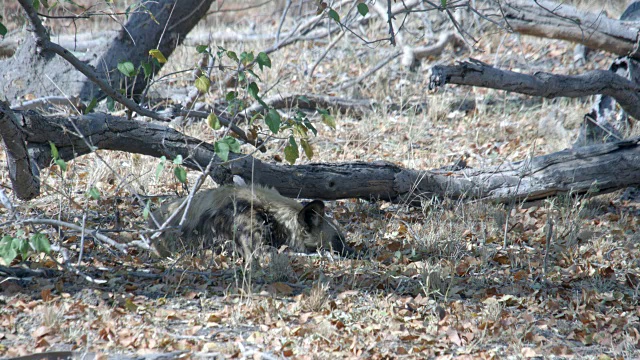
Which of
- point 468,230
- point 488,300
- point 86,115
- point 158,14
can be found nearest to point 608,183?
point 468,230

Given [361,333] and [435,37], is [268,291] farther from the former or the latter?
[435,37]

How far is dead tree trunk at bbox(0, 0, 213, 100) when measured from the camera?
9.24 metres

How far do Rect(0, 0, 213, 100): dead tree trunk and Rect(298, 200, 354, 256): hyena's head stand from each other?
4.65 metres

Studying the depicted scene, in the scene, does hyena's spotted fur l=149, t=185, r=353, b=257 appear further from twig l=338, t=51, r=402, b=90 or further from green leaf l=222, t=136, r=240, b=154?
twig l=338, t=51, r=402, b=90

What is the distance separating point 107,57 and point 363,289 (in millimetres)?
6352

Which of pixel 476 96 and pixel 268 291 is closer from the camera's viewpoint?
pixel 268 291

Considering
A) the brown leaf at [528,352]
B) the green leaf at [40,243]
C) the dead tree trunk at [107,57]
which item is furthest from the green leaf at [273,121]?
the dead tree trunk at [107,57]

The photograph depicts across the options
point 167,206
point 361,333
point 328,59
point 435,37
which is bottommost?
point 361,333

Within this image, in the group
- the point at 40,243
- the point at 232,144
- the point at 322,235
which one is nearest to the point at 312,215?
the point at 322,235

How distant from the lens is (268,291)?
495 cm

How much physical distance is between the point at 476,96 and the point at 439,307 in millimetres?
7669

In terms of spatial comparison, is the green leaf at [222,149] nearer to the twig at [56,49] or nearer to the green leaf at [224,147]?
the green leaf at [224,147]

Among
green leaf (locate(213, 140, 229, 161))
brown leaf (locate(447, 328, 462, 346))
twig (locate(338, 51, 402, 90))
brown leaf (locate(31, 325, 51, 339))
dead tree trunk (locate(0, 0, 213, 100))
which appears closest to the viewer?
brown leaf (locate(31, 325, 51, 339))

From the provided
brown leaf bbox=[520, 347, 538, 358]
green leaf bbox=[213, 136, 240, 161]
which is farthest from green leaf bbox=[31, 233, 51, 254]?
brown leaf bbox=[520, 347, 538, 358]
